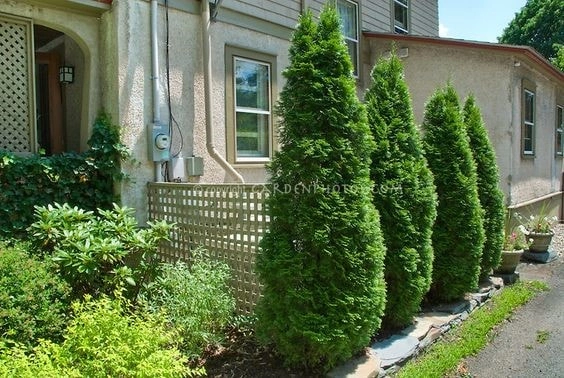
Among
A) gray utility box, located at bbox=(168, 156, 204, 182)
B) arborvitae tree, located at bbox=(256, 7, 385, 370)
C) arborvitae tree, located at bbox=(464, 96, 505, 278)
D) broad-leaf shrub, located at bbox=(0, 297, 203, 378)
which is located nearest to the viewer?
broad-leaf shrub, located at bbox=(0, 297, 203, 378)

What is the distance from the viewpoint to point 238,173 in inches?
269

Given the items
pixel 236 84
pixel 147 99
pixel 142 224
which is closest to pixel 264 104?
pixel 236 84

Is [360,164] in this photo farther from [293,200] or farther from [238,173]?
[238,173]

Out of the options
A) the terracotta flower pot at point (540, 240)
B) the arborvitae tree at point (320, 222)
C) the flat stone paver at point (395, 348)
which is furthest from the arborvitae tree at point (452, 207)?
the terracotta flower pot at point (540, 240)

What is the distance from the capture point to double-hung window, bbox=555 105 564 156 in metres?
12.9

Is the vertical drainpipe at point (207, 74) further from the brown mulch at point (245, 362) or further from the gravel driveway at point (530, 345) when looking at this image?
the gravel driveway at point (530, 345)

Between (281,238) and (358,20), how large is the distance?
7.85 metres

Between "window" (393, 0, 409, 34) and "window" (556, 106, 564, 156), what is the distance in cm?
496

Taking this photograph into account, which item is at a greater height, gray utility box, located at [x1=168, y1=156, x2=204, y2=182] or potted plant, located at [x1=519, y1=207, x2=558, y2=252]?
gray utility box, located at [x1=168, y1=156, x2=204, y2=182]

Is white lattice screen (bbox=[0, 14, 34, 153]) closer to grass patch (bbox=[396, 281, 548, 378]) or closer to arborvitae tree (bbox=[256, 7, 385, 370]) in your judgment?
arborvitae tree (bbox=[256, 7, 385, 370])

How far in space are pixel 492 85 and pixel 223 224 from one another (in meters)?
6.70

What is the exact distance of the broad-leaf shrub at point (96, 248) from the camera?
12.7 ft

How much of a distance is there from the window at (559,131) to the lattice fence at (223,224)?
1181 cm

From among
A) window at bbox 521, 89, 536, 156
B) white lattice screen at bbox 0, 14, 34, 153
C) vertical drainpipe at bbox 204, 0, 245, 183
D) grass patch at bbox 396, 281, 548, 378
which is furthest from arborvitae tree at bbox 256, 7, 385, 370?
window at bbox 521, 89, 536, 156
